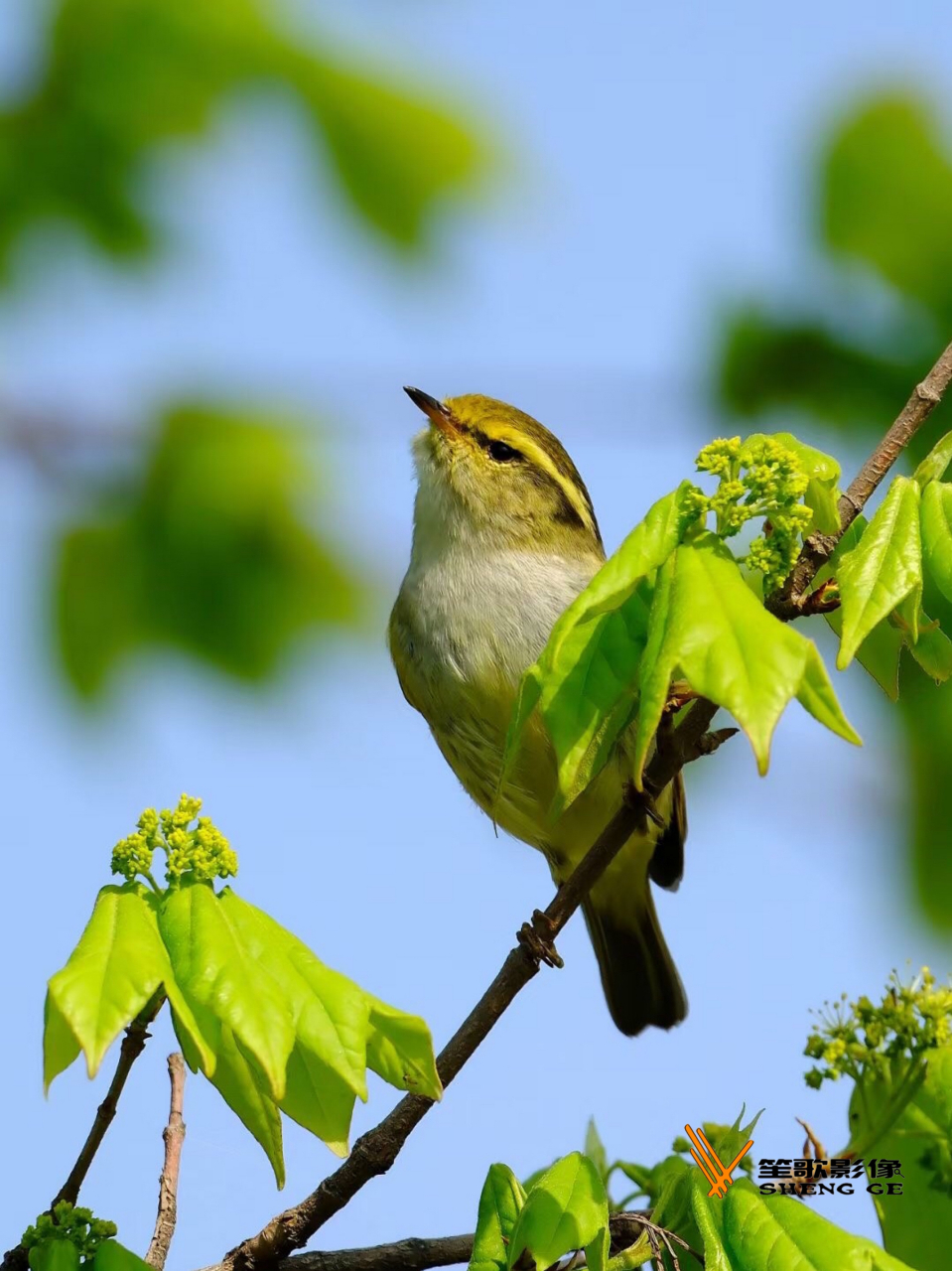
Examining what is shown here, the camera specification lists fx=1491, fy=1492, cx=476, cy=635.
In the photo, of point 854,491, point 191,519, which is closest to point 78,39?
point 191,519

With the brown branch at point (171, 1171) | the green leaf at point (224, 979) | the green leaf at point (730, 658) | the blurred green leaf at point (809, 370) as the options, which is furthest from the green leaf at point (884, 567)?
the blurred green leaf at point (809, 370)

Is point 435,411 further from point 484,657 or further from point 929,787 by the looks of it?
point 929,787

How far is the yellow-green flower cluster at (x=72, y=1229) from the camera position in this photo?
2.23 metres

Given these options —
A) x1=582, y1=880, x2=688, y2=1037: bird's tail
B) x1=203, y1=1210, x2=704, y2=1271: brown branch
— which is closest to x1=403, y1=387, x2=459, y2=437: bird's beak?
x1=582, y1=880, x2=688, y2=1037: bird's tail

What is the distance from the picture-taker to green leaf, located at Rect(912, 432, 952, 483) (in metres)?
2.32

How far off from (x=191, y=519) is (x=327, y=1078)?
221cm

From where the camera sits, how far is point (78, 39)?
3670 mm

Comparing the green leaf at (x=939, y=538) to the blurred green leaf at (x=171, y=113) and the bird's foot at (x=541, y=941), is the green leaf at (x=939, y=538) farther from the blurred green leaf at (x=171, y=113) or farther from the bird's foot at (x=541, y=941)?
the blurred green leaf at (x=171, y=113)

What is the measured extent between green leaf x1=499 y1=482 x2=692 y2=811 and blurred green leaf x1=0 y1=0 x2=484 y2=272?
177 cm

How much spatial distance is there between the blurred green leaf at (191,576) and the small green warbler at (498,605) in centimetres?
70

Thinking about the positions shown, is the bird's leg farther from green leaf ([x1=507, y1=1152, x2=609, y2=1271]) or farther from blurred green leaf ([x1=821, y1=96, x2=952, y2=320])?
blurred green leaf ([x1=821, y1=96, x2=952, y2=320])

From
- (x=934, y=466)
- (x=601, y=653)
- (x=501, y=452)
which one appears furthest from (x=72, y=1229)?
(x=501, y=452)

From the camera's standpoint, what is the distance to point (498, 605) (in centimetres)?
469

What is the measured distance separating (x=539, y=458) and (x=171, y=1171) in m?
3.09
